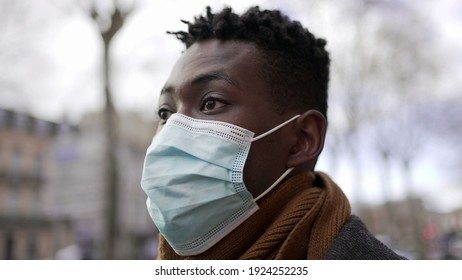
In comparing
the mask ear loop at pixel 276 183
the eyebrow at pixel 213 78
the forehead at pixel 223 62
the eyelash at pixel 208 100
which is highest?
the forehead at pixel 223 62

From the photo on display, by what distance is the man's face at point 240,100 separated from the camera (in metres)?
1.56

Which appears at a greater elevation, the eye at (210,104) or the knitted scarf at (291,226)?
the eye at (210,104)

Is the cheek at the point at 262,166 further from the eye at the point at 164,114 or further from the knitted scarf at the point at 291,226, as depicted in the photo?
the eye at the point at 164,114

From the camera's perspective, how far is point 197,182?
5.12 feet

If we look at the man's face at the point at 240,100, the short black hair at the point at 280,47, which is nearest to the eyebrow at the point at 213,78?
the man's face at the point at 240,100

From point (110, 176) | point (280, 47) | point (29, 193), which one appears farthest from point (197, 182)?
point (29, 193)

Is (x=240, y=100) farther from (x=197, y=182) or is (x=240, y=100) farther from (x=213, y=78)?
(x=197, y=182)

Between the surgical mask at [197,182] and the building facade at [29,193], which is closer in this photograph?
the surgical mask at [197,182]

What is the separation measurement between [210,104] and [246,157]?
20cm

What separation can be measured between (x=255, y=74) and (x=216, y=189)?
37 centimetres

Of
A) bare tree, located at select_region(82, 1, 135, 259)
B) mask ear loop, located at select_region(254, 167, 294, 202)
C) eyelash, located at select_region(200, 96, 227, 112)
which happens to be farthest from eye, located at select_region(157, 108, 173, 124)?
bare tree, located at select_region(82, 1, 135, 259)

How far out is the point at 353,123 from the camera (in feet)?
18.4
